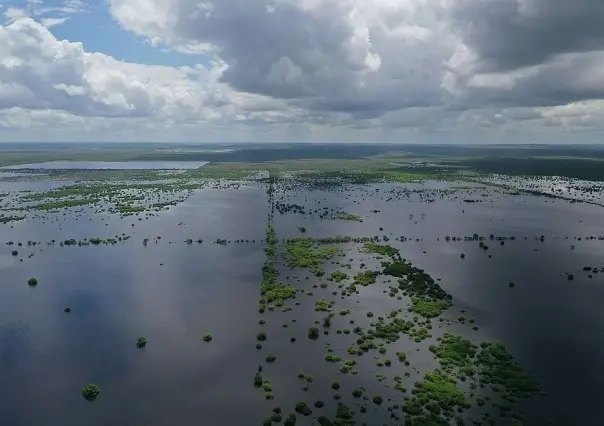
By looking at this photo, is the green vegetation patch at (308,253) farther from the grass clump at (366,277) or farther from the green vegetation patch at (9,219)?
the green vegetation patch at (9,219)

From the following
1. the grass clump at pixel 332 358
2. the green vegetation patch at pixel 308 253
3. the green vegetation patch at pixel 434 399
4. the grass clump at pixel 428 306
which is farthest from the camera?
the green vegetation patch at pixel 308 253

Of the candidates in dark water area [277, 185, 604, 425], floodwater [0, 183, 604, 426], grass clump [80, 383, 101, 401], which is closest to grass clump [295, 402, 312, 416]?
floodwater [0, 183, 604, 426]

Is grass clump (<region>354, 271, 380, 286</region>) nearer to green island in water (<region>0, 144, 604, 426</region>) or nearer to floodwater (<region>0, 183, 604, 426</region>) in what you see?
green island in water (<region>0, 144, 604, 426</region>)

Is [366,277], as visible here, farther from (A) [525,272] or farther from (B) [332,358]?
(A) [525,272]

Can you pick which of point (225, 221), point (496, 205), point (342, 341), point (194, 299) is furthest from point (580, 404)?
point (496, 205)

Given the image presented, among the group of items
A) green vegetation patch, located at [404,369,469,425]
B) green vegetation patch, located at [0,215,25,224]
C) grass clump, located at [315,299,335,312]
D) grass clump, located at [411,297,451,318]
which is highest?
green vegetation patch, located at [0,215,25,224]

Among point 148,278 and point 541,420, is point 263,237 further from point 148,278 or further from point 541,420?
point 541,420

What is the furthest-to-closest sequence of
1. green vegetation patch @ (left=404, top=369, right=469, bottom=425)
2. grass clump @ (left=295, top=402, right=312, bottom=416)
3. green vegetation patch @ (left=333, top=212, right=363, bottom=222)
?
1. green vegetation patch @ (left=333, top=212, right=363, bottom=222)
2. grass clump @ (left=295, top=402, right=312, bottom=416)
3. green vegetation patch @ (left=404, top=369, right=469, bottom=425)

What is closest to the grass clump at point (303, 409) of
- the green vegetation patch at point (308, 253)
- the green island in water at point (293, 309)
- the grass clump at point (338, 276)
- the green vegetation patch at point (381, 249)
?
the green island in water at point (293, 309)
